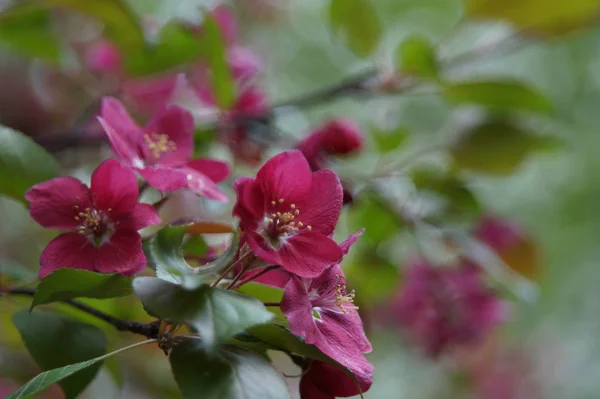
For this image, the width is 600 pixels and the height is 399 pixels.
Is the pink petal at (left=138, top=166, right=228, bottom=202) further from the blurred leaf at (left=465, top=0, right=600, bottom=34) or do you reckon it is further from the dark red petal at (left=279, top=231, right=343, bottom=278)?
the blurred leaf at (left=465, top=0, right=600, bottom=34)

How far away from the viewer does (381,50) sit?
100 cm

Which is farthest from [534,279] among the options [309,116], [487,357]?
[309,116]

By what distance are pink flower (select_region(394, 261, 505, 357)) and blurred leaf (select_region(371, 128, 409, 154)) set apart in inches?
7.3

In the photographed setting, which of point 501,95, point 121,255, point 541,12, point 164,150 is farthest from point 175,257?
point 541,12

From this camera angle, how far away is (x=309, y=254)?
418 millimetres

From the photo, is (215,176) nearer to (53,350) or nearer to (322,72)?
(53,350)

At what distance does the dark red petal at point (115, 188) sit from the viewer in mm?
444

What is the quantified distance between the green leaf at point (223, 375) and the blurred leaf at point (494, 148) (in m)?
0.63

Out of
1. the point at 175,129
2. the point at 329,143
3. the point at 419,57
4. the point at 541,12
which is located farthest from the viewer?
the point at 541,12

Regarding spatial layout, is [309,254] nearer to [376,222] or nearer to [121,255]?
[121,255]

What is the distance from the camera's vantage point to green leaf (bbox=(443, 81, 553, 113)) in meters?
0.84

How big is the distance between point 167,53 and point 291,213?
0.46m

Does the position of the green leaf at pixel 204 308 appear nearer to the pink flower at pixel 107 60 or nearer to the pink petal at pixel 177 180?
the pink petal at pixel 177 180

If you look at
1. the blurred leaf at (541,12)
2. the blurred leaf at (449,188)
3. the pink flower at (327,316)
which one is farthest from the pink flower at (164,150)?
the blurred leaf at (541,12)
